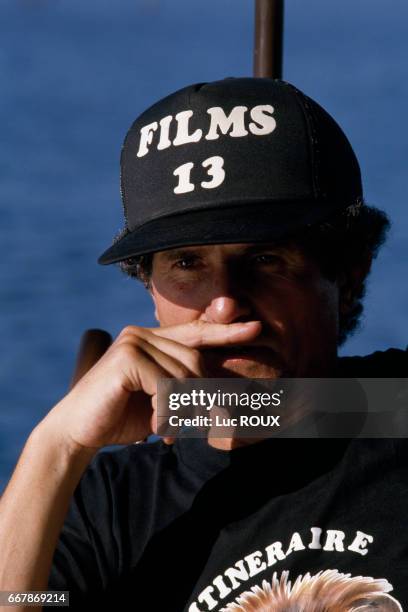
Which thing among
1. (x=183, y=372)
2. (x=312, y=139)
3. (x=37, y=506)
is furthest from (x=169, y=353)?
(x=312, y=139)

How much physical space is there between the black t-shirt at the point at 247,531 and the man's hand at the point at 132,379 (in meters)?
0.16

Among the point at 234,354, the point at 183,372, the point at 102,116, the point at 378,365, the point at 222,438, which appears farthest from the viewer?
the point at 102,116

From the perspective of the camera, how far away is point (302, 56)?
1102 centimetres

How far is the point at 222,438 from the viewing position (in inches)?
71.1

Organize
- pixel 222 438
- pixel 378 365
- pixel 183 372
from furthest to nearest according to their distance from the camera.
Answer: pixel 378 365
pixel 222 438
pixel 183 372

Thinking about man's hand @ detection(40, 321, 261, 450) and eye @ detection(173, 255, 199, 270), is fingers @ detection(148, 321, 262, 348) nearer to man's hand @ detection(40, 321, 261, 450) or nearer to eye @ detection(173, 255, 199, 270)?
man's hand @ detection(40, 321, 261, 450)

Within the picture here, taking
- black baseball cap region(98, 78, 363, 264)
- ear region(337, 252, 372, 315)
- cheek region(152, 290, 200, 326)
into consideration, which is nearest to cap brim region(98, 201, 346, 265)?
black baseball cap region(98, 78, 363, 264)

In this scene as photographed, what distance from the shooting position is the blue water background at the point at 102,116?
8.48m

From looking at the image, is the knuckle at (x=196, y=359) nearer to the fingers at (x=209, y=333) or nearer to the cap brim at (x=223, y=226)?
the fingers at (x=209, y=333)

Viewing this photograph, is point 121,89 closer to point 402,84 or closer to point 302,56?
point 302,56

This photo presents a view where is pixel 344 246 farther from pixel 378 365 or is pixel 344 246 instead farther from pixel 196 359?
pixel 196 359

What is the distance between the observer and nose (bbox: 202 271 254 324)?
1699mm

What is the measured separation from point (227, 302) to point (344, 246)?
347 millimetres

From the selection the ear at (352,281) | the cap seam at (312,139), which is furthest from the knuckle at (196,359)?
the ear at (352,281)
